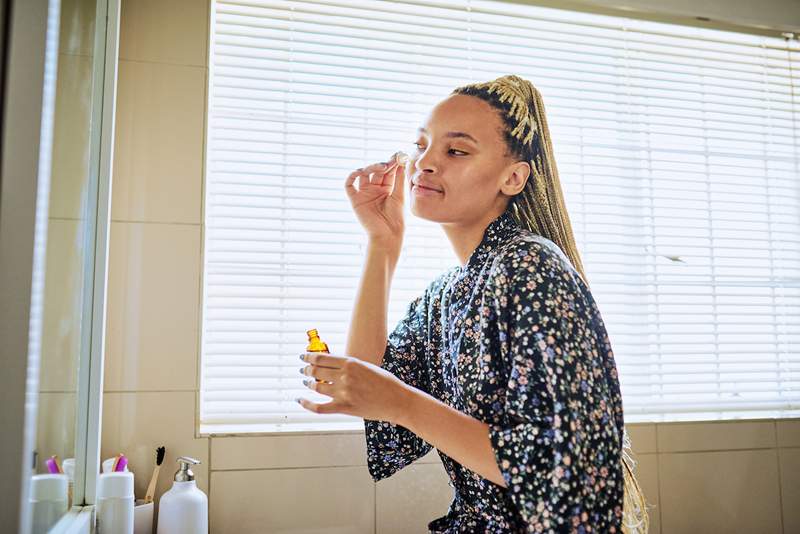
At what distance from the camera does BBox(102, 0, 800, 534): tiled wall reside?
4.50 ft

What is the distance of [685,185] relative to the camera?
183 centimetres

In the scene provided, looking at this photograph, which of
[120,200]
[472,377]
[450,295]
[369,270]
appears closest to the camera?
[472,377]

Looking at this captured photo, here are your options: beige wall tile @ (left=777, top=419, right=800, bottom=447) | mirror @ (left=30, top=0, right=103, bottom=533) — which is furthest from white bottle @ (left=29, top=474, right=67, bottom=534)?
beige wall tile @ (left=777, top=419, right=800, bottom=447)

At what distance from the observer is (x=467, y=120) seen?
3.62ft

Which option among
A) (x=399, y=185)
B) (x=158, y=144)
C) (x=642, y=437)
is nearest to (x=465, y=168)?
(x=399, y=185)

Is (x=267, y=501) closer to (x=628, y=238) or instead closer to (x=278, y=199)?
(x=278, y=199)

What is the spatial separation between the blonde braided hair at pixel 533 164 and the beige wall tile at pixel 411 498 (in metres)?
0.51

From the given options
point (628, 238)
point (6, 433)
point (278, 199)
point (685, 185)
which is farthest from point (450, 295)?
point (685, 185)

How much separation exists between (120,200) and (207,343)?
15.5 inches

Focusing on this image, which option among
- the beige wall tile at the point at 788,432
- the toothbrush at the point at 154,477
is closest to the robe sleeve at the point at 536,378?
the toothbrush at the point at 154,477

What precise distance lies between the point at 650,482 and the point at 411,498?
0.68m

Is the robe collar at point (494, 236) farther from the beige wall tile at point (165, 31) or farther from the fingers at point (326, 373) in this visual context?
the beige wall tile at point (165, 31)

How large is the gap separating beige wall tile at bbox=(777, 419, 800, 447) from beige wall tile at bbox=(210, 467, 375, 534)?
48.6 inches

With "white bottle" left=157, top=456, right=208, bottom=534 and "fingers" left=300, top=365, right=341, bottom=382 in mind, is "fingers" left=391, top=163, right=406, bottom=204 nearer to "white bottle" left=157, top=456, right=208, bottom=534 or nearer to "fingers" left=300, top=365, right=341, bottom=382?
"fingers" left=300, top=365, right=341, bottom=382
